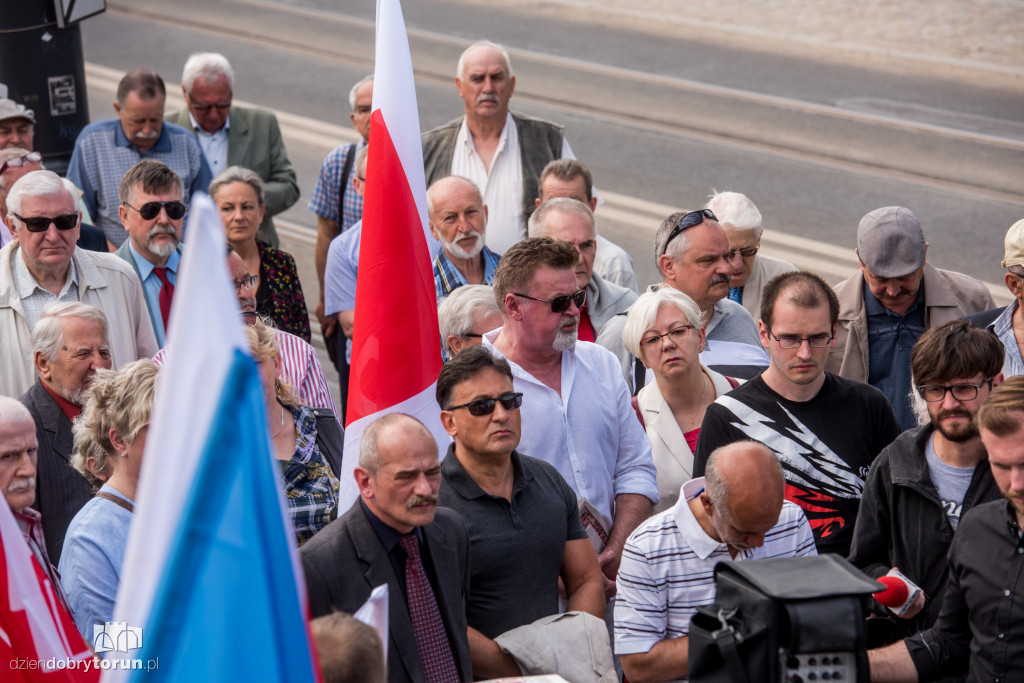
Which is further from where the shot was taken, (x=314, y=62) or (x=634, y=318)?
(x=314, y=62)

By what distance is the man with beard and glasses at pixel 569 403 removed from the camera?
5.33m

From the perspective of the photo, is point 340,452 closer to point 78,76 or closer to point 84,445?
point 84,445

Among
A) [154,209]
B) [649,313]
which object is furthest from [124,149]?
[649,313]

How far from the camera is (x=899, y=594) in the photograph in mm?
4402

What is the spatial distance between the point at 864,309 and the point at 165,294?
11.6ft

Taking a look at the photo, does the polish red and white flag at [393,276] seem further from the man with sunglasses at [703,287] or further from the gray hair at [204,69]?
the gray hair at [204,69]

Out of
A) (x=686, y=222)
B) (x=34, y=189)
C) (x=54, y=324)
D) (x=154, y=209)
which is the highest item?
(x=34, y=189)

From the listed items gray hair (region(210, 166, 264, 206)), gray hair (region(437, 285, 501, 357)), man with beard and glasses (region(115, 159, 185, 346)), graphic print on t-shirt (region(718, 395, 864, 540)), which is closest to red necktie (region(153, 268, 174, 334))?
man with beard and glasses (region(115, 159, 185, 346))

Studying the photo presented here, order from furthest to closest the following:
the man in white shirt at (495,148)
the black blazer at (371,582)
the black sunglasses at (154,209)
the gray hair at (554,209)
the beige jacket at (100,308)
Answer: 1. the man in white shirt at (495,148)
2. the black sunglasses at (154,209)
3. the gray hair at (554,209)
4. the beige jacket at (100,308)
5. the black blazer at (371,582)

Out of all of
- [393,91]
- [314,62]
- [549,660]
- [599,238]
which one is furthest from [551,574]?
[314,62]

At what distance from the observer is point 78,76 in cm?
894

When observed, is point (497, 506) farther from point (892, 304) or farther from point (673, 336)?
point (892, 304)

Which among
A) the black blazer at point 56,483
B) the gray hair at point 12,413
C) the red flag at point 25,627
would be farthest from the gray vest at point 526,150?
the red flag at point 25,627

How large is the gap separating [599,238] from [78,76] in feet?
12.9
